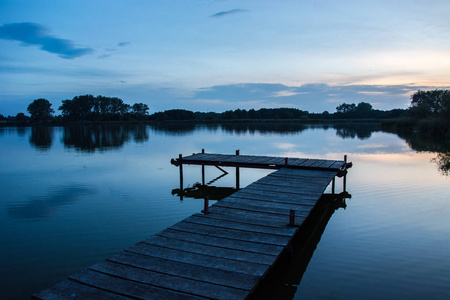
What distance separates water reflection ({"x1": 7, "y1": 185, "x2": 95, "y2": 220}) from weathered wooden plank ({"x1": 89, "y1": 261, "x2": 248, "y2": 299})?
716 centimetres

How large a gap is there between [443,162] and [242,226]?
69.4 ft

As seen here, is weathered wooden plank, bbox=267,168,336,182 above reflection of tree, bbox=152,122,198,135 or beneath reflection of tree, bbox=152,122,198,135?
beneath

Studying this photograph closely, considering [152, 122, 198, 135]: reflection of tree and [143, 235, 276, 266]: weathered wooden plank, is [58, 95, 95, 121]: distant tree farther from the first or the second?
[143, 235, 276, 266]: weathered wooden plank

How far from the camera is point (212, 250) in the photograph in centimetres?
621

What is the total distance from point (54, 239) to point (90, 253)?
5.56ft

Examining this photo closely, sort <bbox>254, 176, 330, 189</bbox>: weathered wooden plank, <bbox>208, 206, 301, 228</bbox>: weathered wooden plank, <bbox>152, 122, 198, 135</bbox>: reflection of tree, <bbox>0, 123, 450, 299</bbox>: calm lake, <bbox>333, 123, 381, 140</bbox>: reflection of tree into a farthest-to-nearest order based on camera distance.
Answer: <bbox>152, 122, 198, 135</bbox>: reflection of tree
<bbox>333, 123, 381, 140</bbox>: reflection of tree
<bbox>254, 176, 330, 189</bbox>: weathered wooden plank
<bbox>208, 206, 301, 228</bbox>: weathered wooden plank
<bbox>0, 123, 450, 299</bbox>: calm lake

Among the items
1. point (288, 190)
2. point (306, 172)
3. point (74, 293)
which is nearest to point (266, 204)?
point (288, 190)

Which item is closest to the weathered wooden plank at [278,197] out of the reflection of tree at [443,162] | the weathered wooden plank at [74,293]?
the weathered wooden plank at [74,293]

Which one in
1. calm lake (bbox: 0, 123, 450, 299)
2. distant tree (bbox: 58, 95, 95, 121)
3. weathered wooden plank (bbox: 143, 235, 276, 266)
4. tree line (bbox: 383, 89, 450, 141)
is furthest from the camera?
distant tree (bbox: 58, 95, 95, 121)

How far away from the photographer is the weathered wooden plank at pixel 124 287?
4.55 meters

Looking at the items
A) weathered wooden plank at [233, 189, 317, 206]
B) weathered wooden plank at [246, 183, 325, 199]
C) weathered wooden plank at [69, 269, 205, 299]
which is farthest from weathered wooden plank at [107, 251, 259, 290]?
weathered wooden plank at [246, 183, 325, 199]

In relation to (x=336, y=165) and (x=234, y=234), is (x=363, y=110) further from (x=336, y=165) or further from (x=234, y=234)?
(x=234, y=234)

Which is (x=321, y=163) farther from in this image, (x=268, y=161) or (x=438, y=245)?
(x=438, y=245)

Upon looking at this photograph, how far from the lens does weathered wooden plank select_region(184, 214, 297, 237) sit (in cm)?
723
